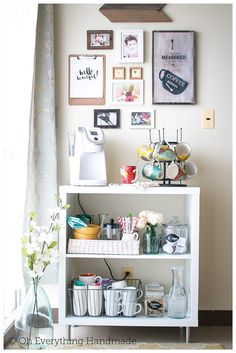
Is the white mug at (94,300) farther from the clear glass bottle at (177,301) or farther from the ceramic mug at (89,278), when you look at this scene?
the clear glass bottle at (177,301)

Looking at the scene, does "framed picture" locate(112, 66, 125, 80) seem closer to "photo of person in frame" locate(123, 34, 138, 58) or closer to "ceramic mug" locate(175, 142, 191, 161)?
"photo of person in frame" locate(123, 34, 138, 58)

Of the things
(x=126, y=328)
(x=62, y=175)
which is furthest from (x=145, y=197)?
(x=126, y=328)

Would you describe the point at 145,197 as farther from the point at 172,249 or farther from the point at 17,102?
the point at 17,102

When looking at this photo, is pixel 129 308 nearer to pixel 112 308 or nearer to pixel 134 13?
pixel 112 308

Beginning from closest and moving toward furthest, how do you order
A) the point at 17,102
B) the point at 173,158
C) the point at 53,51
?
the point at 17,102 < the point at 173,158 < the point at 53,51

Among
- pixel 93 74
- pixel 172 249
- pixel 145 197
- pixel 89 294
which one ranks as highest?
pixel 93 74

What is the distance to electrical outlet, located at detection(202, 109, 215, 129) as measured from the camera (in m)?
3.17

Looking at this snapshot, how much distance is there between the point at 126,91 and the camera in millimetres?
3189

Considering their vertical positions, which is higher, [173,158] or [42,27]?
[42,27]

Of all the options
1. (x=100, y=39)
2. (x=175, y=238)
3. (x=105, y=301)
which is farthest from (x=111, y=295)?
(x=100, y=39)

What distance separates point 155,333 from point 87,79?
163 cm

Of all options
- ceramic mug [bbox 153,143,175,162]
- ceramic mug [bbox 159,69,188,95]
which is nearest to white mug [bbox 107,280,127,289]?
ceramic mug [bbox 153,143,175,162]

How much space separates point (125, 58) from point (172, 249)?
1.24 metres

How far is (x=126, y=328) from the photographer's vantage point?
10.1 feet
